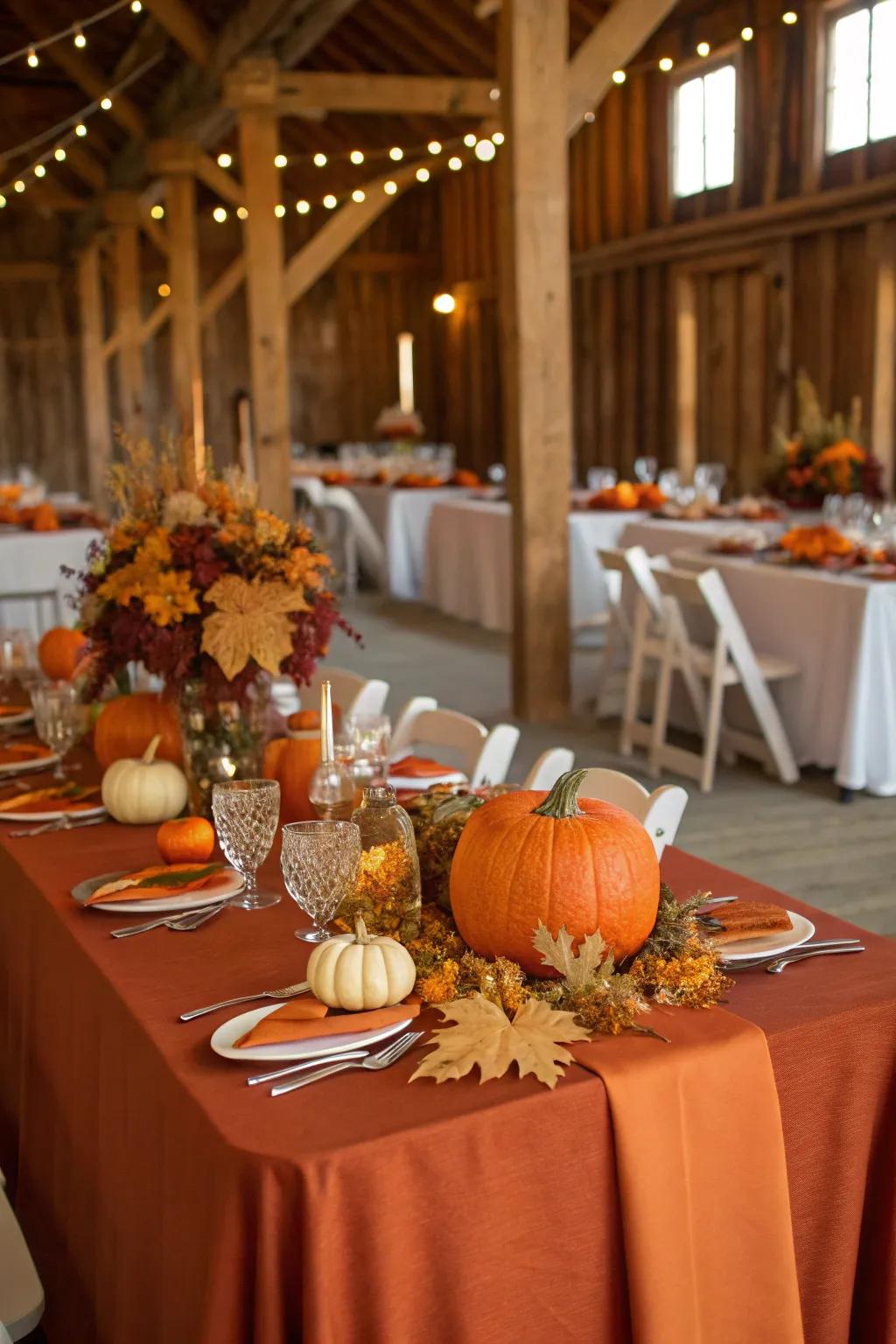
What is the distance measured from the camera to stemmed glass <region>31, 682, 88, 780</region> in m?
2.77

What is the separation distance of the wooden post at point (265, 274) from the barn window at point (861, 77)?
12.9 feet

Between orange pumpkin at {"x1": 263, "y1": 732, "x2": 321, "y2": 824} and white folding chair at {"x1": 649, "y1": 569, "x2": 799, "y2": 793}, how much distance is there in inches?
110

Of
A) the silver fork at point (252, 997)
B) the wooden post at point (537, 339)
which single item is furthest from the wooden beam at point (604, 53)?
the silver fork at point (252, 997)

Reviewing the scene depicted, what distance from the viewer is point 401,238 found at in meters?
17.7

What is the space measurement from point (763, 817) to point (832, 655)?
2.29 ft

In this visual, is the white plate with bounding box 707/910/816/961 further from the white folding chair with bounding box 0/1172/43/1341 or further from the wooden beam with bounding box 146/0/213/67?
the wooden beam with bounding box 146/0/213/67

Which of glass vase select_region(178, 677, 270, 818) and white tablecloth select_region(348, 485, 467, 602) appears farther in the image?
white tablecloth select_region(348, 485, 467, 602)

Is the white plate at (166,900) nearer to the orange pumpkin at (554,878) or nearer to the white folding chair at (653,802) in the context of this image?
the orange pumpkin at (554,878)

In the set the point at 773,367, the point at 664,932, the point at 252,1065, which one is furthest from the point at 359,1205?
the point at 773,367

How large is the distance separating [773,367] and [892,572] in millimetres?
6172

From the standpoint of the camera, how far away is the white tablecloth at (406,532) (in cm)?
1095

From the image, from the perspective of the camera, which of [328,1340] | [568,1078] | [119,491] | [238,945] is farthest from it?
[119,491]

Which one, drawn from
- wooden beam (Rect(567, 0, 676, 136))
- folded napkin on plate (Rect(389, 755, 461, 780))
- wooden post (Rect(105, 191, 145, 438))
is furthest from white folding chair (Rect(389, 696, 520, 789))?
wooden post (Rect(105, 191, 145, 438))

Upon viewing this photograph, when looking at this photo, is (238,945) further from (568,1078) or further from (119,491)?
(119,491)
